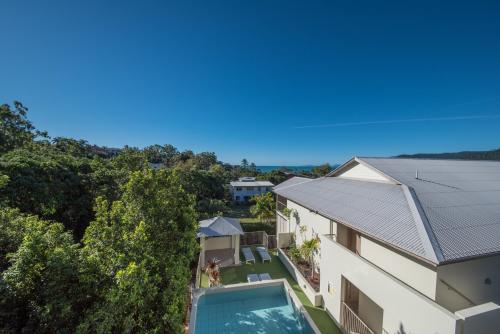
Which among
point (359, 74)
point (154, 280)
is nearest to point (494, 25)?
point (359, 74)

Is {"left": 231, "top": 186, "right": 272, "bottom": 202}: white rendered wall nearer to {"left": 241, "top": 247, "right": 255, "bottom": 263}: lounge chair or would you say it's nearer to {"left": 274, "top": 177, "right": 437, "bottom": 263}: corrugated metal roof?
{"left": 241, "top": 247, "right": 255, "bottom": 263}: lounge chair

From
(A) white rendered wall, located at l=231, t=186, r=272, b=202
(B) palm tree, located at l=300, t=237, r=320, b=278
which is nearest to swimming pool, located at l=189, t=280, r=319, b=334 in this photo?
(B) palm tree, located at l=300, t=237, r=320, b=278

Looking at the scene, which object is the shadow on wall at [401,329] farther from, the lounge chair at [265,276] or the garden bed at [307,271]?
the lounge chair at [265,276]

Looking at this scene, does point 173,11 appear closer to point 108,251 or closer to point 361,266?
point 108,251

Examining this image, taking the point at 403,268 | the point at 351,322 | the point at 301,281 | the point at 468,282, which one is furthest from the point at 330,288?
the point at 468,282

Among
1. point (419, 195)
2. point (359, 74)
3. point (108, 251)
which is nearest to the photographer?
point (108, 251)

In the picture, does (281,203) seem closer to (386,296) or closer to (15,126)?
(386,296)

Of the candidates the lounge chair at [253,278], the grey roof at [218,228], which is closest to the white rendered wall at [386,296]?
the lounge chair at [253,278]
